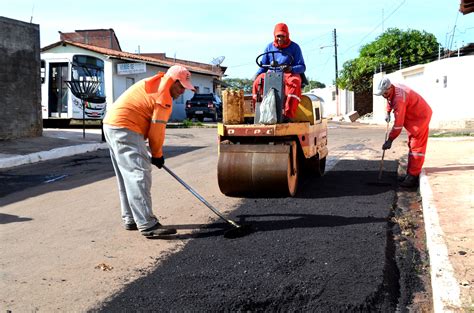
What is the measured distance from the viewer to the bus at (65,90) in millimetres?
19016

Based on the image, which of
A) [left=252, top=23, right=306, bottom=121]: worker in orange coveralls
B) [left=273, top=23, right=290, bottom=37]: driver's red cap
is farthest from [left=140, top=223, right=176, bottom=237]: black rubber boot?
[left=273, top=23, right=290, bottom=37]: driver's red cap

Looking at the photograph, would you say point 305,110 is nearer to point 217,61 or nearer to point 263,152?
point 263,152

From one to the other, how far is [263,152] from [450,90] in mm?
18480

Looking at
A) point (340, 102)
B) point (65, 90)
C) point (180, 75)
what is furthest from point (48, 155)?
point (340, 102)

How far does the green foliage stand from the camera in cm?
3500

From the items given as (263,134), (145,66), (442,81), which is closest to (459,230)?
(263,134)

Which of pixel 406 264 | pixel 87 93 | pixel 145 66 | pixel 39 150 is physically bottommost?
pixel 406 264

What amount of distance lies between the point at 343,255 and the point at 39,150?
8.78m

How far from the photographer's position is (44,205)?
6723 mm

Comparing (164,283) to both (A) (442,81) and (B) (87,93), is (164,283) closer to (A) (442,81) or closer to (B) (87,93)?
(B) (87,93)

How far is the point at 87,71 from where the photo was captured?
64.6 ft

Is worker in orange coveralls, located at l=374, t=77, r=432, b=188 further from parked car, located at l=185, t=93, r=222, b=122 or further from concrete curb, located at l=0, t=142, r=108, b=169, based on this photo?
parked car, located at l=185, t=93, r=222, b=122

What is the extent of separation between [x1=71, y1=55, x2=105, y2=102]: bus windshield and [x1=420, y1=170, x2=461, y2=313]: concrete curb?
609 inches

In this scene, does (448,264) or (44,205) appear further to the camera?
(44,205)
